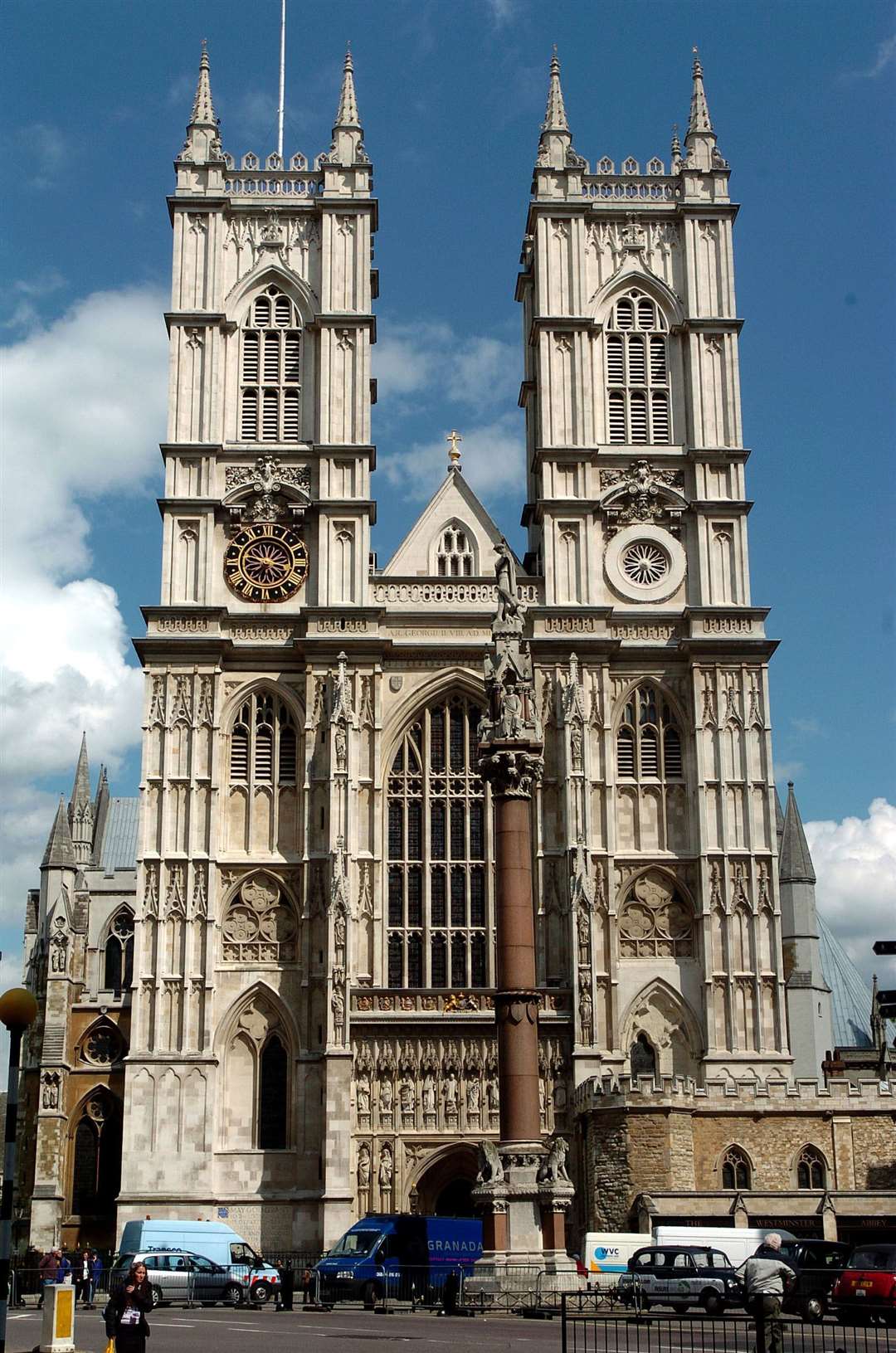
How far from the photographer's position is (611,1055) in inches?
1692

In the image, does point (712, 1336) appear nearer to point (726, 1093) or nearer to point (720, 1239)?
point (720, 1239)

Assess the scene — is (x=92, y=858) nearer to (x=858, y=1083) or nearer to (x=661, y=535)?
(x=661, y=535)

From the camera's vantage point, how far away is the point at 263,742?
152 ft

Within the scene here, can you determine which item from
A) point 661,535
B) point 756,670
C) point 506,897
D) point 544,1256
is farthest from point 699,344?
point 544,1256

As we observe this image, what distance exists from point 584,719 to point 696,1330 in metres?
23.2

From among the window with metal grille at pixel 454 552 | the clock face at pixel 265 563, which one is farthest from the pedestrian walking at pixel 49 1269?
the window with metal grille at pixel 454 552

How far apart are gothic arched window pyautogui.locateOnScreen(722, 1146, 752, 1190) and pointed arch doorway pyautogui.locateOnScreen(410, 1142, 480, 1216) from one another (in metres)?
6.18

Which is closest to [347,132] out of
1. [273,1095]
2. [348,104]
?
[348,104]

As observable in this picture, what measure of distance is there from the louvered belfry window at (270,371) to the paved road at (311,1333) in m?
26.1

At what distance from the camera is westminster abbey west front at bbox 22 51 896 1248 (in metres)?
42.2

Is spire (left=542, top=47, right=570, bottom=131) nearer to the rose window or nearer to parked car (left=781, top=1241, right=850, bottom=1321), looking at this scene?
the rose window

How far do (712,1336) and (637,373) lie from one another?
33542mm

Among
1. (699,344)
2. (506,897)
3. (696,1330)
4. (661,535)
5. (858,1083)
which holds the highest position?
(699,344)

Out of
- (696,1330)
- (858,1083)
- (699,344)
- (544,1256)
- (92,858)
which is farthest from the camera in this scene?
(92,858)
